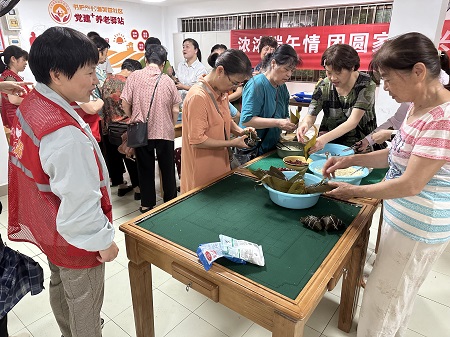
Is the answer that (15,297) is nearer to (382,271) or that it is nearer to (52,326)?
(52,326)

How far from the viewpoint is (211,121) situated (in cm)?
171

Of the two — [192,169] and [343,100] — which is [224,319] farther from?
[343,100]

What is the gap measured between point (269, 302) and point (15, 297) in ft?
3.38

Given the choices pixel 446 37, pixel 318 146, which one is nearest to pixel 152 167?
pixel 318 146

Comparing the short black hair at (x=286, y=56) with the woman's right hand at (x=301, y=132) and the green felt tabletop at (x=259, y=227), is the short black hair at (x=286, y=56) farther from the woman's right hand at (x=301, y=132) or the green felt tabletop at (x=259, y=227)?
the green felt tabletop at (x=259, y=227)

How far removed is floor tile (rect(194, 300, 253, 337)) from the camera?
65.4 inches

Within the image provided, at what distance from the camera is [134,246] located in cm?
122

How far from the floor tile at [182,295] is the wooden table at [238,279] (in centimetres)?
43

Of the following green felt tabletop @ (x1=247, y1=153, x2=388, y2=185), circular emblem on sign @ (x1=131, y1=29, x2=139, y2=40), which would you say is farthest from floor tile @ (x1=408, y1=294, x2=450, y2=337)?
circular emblem on sign @ (x1=131, y1=29, x2=139, y2=40)

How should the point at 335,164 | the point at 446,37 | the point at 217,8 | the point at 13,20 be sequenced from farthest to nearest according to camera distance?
the point at 217,8, the point at 446,37, the point at 13,20, the point at 335,164

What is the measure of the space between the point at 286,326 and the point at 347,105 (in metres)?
1.52

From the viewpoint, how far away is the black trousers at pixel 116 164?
3225 mm

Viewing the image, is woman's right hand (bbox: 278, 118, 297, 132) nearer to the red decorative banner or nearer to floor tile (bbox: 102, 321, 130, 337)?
floor tile (bbox: 102, 321, 130, 337)

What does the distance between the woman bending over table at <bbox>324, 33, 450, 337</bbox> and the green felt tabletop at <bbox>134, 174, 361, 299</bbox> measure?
20 cm
